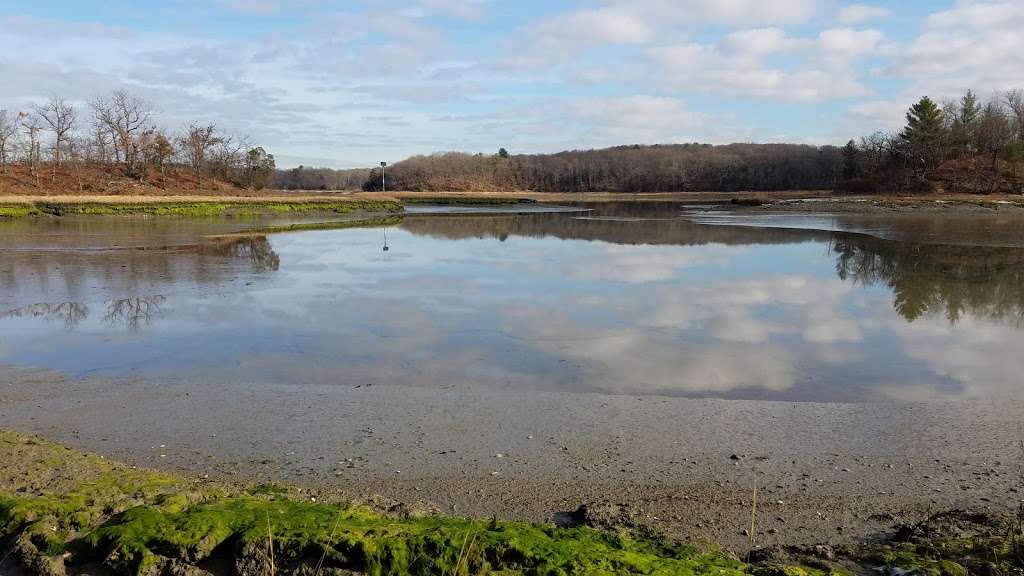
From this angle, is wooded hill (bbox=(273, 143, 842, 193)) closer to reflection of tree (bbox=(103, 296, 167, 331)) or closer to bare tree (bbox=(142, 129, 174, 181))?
bare tree (bbox=(142, 129, 174, 181))

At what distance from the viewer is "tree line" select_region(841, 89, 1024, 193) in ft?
201

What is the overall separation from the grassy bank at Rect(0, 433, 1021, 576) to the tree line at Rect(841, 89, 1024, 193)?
214ft

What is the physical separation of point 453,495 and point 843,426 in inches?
137

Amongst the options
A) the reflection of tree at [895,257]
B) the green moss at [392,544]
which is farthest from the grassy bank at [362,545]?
the reflection of tree at [895,257]

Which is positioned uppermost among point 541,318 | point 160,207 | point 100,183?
point 100,183

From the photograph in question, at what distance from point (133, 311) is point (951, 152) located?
240 feet

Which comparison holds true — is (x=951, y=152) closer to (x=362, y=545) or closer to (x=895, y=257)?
(x=895, y=257)

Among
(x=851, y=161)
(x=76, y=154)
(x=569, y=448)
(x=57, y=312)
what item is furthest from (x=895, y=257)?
(x=851, y=161)

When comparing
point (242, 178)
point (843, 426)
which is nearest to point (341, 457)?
point (843, 426)

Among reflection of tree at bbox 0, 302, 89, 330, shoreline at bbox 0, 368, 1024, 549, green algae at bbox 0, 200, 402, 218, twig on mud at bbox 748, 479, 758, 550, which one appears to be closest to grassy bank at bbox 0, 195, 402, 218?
green algae at bbox 0, 200, 402, 218

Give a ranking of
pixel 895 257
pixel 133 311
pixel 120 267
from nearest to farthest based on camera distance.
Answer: pixel 133 311 < pixel 120 267 < pixel 895 257

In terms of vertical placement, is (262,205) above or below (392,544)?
above

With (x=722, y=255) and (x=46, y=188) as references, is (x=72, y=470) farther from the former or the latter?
(x=46, y=188)

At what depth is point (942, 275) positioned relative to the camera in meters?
15.1
